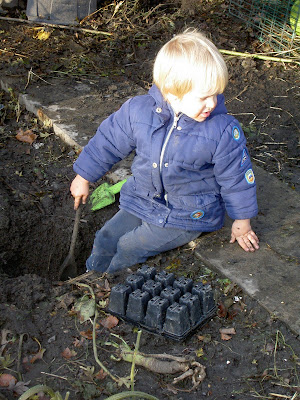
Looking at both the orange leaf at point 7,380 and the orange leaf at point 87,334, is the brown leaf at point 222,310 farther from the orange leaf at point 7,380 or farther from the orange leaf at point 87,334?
the orange leaf at point 7,380

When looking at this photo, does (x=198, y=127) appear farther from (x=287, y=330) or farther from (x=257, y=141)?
(x=257, y=141)

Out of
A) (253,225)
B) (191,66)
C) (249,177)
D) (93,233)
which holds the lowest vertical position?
(93,233)

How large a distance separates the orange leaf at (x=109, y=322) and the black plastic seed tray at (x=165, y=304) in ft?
0.09

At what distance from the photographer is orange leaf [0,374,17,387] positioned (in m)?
2.37

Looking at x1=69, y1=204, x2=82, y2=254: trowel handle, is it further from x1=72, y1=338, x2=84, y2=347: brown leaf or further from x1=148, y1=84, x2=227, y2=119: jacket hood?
x1=72, y1=338, x2=84, y2=347: brown leaf

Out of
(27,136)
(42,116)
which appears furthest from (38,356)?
(42,116)

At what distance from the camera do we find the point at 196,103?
2789mm

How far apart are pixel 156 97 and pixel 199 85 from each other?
0.36 metres

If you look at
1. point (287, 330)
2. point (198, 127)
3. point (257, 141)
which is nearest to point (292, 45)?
point (257, 141)

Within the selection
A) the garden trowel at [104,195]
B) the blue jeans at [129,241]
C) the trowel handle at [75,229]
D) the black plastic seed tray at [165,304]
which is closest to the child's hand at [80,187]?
the trowel handle at [75,229]

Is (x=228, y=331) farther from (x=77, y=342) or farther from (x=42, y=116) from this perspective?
(x=42, y=116)

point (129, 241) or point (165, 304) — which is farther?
point (129, 241)

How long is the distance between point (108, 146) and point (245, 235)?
0.98 m

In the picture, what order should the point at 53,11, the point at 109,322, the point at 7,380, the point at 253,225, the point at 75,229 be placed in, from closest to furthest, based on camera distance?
the point at 7,380, the point at 109,322, the point at 253,225, the point at 75,229, the point at 53,11
